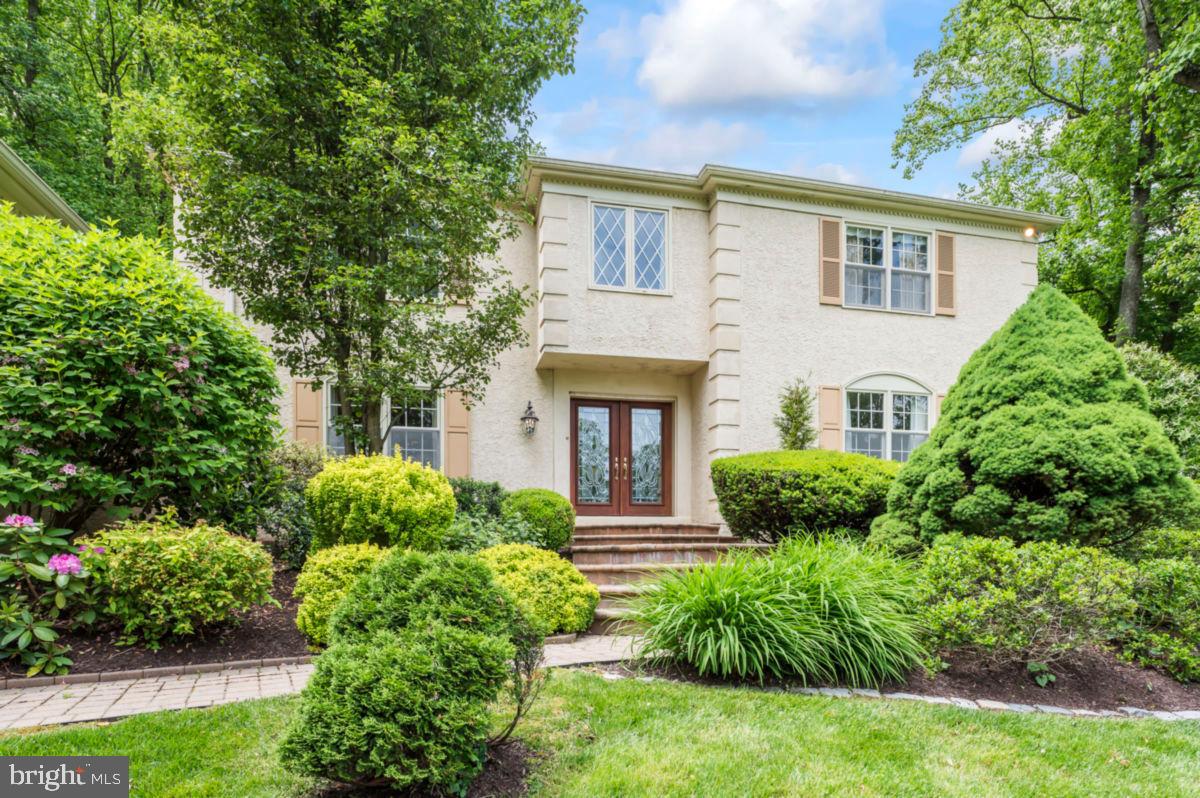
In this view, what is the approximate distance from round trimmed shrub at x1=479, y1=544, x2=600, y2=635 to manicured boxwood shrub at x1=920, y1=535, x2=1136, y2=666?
251 cm

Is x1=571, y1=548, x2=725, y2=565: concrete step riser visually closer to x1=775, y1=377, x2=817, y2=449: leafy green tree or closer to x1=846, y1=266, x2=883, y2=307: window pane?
x1=775, y1=377, x2=817, y2=449: leafy green tree

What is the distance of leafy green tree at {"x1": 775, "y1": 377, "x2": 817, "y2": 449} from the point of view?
9.02 metres

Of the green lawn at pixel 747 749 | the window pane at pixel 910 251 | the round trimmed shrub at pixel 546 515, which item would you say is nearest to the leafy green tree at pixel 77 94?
the round trimmed shrub at pixel 546 515

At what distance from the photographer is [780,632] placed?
3.66 metres

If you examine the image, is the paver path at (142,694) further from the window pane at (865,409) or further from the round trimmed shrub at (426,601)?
the window pane at (865,409)

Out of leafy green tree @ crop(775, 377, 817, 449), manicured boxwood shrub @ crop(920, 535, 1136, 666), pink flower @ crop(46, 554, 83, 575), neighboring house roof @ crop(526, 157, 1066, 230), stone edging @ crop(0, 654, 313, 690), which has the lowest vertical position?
stone edging @ crop(0, 654, 313, 690)

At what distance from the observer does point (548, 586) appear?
4953 mm

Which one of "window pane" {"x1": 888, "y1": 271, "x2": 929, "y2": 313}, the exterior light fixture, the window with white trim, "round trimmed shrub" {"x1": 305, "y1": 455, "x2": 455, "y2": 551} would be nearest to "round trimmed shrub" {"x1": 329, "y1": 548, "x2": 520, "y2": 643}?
"round trimmed shrub" {"x1": 305, "y1": 455, "x2": 455, "y2": 551}

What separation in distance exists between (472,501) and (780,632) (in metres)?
4.91

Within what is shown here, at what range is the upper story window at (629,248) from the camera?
9.12 m

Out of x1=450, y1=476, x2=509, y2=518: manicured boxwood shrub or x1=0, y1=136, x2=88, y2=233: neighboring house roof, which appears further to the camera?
x1=450, y1=476, x2=509, y2=518: manicured boxwood shrub

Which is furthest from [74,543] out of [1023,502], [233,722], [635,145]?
[635,145]

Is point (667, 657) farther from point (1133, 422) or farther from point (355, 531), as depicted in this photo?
point (1133, 422)

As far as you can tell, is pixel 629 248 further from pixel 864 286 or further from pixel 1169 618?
pixel 1169 618
